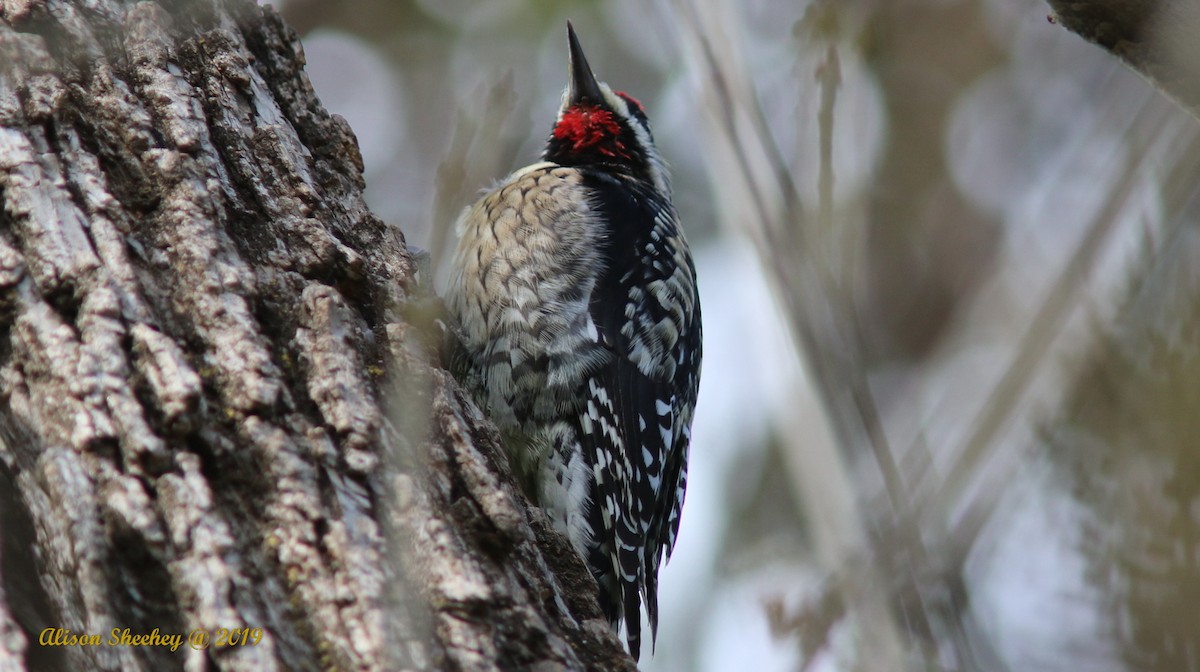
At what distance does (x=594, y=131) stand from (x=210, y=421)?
300cm

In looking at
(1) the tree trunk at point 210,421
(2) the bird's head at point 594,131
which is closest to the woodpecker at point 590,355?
(2) the bird's head at point 594,131

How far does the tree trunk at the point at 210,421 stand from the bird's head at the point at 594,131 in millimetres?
2268

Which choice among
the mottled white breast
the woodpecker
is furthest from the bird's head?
the mottled white breast

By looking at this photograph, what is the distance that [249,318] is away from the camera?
6.09 feet

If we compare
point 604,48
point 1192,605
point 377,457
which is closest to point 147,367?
point 377,457

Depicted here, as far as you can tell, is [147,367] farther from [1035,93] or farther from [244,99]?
[1035,93]

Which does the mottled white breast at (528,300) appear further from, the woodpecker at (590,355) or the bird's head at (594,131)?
the bird's head at (594,131)

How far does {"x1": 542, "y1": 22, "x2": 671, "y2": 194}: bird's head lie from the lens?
14.5 ft

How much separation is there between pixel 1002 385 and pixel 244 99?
164 cm

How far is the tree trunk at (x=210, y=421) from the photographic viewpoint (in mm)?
1544

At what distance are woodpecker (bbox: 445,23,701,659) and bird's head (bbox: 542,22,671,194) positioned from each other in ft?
1.38

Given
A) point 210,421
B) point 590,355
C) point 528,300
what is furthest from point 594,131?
point 210,421

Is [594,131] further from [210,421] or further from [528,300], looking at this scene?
[210,421]

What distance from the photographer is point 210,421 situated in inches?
66.6
